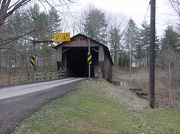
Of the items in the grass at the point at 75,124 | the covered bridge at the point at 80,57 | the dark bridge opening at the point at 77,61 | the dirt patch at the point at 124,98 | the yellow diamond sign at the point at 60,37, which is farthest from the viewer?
the dark bridge opening at the point at 77,61

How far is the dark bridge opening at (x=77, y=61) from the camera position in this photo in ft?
71.1

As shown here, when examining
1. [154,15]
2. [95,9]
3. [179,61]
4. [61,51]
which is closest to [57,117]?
[154,15]

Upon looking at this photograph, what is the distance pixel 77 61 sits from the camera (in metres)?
26.2

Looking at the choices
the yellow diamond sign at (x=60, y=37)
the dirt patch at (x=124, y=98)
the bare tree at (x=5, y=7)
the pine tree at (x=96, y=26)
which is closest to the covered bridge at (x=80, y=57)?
the yellow diamond sign at (x=60, y=37)

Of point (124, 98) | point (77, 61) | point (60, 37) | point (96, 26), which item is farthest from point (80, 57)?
point (96, 26)

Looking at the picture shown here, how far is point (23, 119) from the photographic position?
15.1 ft

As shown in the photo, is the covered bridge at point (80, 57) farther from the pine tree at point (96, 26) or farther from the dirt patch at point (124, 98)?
the pine tree at point (96, 26)

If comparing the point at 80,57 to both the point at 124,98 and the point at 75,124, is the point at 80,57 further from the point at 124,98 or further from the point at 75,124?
the point at 75,124

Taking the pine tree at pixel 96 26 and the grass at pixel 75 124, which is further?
the pine tree at pixel 96 26

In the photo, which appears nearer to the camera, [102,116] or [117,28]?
[102,116]

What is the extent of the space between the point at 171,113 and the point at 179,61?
1138 cm

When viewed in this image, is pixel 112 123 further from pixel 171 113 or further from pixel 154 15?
pixel 154 15

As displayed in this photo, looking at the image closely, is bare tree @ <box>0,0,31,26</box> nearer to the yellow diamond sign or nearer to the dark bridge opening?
the yellow diamond sign

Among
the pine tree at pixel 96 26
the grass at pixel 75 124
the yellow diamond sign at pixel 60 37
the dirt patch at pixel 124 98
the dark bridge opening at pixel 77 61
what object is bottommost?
the dirt patch at pixel 124 98
